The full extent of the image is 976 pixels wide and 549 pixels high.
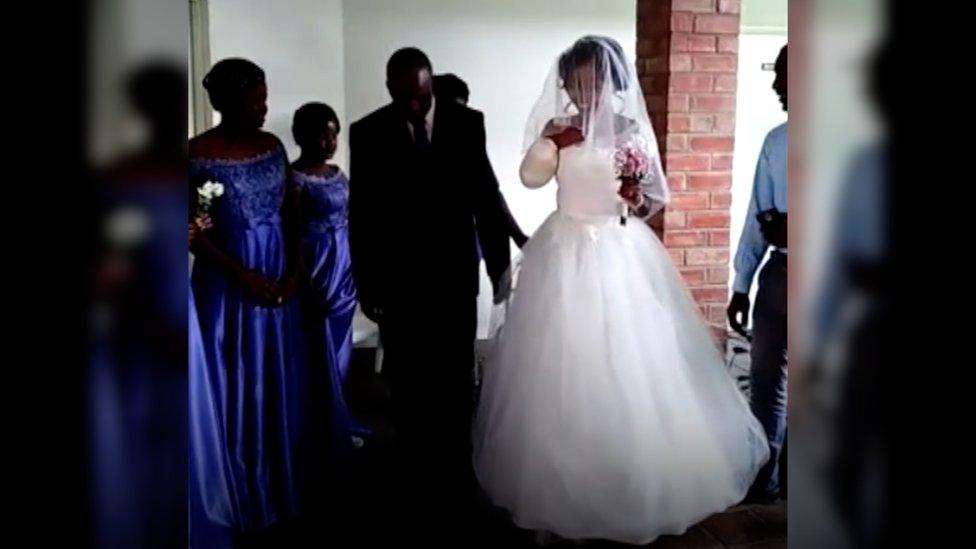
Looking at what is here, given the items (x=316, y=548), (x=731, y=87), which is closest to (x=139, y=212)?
→ (x=316, y=548)

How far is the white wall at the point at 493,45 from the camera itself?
4773 millimetres

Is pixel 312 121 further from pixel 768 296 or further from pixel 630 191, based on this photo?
pixel 768 296

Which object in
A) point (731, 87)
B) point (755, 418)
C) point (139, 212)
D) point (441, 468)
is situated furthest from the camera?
point (731, 87)

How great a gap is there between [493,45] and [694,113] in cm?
207

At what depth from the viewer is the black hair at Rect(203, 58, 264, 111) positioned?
2.38m

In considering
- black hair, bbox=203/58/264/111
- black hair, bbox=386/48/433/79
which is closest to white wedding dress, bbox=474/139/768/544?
black hair, bbox=386/48/433/79

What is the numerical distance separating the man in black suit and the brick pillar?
80 centimetres

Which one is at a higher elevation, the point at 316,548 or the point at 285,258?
the point at 285,258

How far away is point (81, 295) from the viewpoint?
0.44m

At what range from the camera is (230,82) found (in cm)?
238

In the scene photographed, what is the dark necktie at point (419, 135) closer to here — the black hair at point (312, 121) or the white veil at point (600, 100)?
the white veil at point (600, 100)

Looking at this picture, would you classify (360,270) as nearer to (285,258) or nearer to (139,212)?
(285,258)

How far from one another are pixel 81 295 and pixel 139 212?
55mm

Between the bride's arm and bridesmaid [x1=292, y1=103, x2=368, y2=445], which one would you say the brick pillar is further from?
bridesmaid [x1=292, y1=103, x2=368, y2=445]
